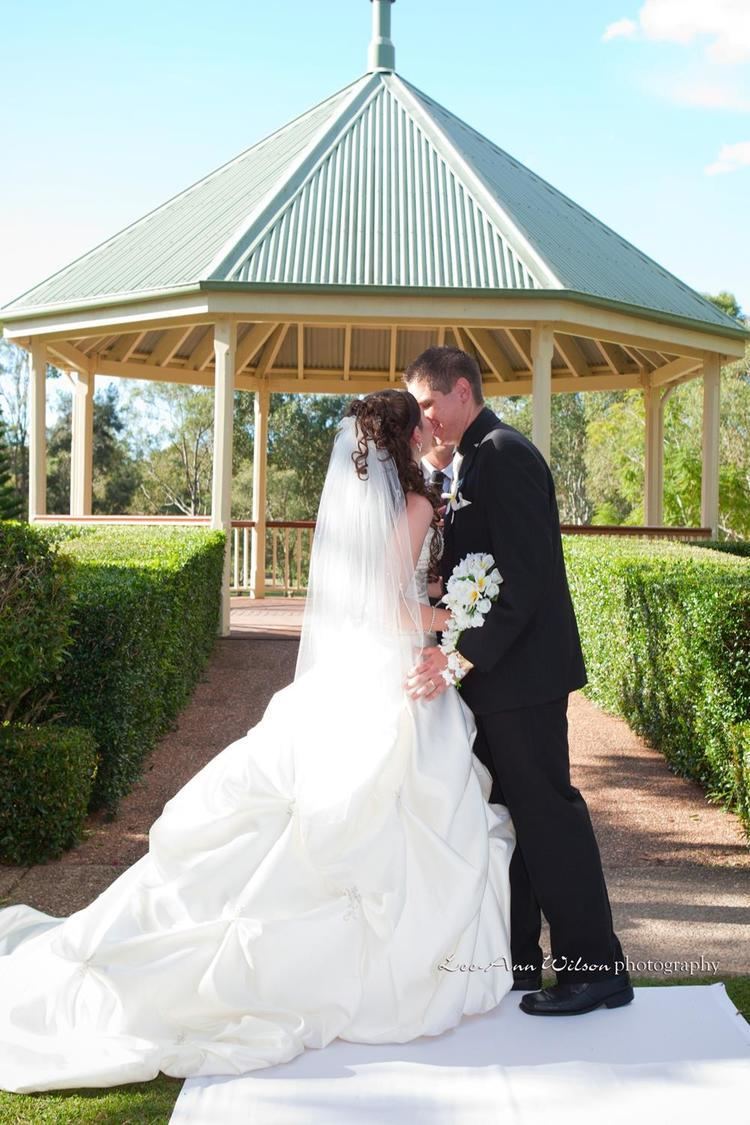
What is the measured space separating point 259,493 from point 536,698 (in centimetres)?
1361

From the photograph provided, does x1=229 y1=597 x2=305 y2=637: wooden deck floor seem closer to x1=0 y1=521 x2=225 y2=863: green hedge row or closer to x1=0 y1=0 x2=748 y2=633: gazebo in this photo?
x1=0 y1=0 x2=748 y2=633: gazebo

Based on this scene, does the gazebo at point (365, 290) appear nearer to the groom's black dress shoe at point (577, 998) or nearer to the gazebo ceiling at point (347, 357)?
the gazebo ceiling at point (347, 357)

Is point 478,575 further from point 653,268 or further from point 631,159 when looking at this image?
point 631,159

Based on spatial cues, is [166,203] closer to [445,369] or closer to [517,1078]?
[445,369]

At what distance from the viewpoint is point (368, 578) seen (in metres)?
4.06

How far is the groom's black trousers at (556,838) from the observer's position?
380 centimetres

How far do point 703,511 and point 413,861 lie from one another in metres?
10.9

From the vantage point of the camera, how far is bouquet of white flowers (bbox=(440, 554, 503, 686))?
12.6 ft

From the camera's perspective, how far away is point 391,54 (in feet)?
52.7

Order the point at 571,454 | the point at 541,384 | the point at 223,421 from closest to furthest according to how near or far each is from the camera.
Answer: the point at 541,384
the point at 223,421
the point at 571,454

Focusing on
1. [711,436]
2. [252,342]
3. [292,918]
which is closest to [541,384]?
[711,436]

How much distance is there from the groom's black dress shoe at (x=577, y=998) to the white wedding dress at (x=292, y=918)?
0.39ft

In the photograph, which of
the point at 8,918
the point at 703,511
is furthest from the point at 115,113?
the point at 8,918

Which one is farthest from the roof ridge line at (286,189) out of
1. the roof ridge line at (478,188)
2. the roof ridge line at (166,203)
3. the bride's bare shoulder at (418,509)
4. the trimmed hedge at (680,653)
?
the bride's bare shoulder at (418,509)
